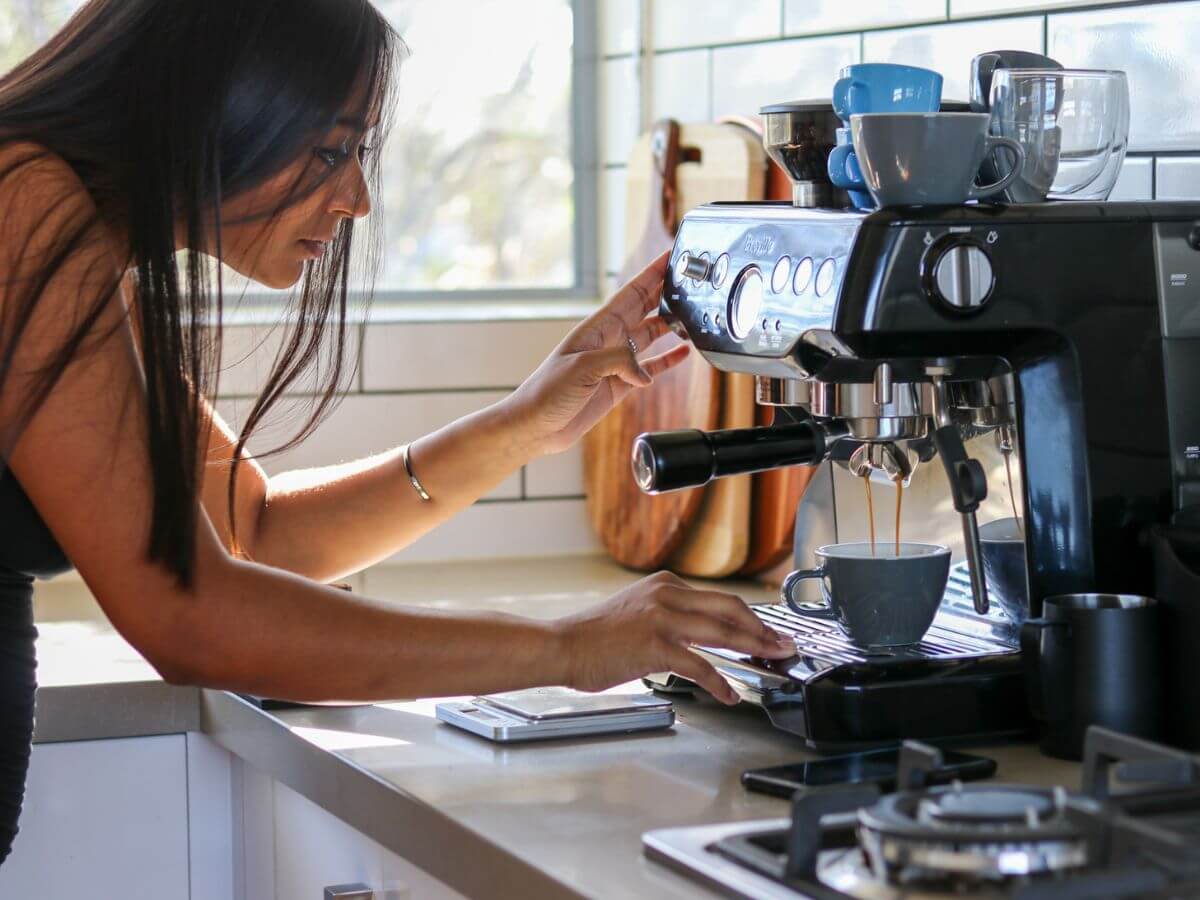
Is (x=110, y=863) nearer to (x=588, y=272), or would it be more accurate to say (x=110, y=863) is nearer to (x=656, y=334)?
(x=656, y=334)

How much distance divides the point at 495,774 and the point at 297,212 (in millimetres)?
399

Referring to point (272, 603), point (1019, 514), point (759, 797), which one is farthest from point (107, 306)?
point (1019, 514)

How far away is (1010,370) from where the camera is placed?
1114mm

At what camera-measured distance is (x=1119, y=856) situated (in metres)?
0.75

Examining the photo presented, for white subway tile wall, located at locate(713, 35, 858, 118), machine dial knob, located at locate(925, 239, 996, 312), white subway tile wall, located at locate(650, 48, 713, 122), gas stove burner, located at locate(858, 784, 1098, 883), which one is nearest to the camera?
gas stove burner, located at locate(858, 784, 1098, 883)

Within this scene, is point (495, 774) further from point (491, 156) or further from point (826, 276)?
point (491, 156)

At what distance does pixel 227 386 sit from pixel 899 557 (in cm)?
101

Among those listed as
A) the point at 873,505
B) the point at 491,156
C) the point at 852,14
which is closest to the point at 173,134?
the point at 873,505

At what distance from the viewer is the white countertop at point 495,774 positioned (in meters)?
0.91

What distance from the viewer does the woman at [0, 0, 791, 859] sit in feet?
3.24

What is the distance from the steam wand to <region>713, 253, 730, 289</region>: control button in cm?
16

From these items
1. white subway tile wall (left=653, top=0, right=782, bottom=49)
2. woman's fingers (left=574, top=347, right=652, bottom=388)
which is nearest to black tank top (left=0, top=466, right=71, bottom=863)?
woman's fingers (left=574, top=347, right=652, bottom=388)

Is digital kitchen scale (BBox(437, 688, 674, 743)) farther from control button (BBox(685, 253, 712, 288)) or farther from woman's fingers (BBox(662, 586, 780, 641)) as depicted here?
control button (BBox(685, 253, 712, 288))

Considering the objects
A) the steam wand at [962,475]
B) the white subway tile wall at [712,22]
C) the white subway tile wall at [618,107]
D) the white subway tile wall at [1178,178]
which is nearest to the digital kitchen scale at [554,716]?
the steam wand at [962,475]
